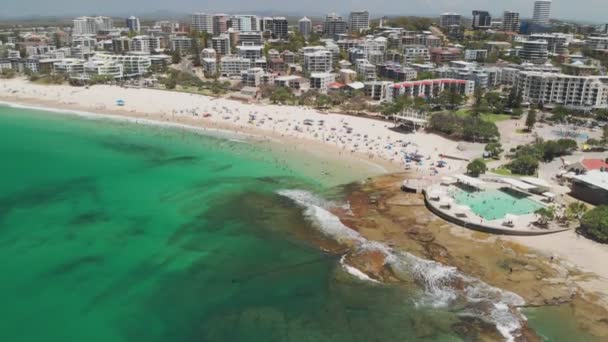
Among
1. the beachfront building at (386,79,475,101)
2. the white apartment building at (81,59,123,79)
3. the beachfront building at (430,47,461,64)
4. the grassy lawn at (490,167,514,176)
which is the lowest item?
the grassy lawn at (490,167,514,176)

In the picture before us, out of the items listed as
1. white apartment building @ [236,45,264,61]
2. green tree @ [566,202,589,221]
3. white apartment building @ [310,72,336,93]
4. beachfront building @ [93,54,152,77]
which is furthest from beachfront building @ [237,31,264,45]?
green tree @ [566,202,589,221]

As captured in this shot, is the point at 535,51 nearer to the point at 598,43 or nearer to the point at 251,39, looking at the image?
the point at 598,43

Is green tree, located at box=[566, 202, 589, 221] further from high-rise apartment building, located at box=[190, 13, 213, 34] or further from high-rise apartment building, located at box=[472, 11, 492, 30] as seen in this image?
high-rise apartment building, located at box=[190, 13, 213, 34]

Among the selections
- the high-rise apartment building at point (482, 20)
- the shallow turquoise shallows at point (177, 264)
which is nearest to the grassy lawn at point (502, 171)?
the shallow turquoise shallows at point (177, 264)

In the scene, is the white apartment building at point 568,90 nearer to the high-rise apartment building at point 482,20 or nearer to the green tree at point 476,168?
the green tree at point 476,168

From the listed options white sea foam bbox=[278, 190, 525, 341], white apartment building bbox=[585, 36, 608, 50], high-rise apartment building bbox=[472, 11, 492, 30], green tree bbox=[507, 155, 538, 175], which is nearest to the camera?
white sea foam bbox=[278, 190, 525, 341]

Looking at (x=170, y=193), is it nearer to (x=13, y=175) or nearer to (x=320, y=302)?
(x=13, y=175)
